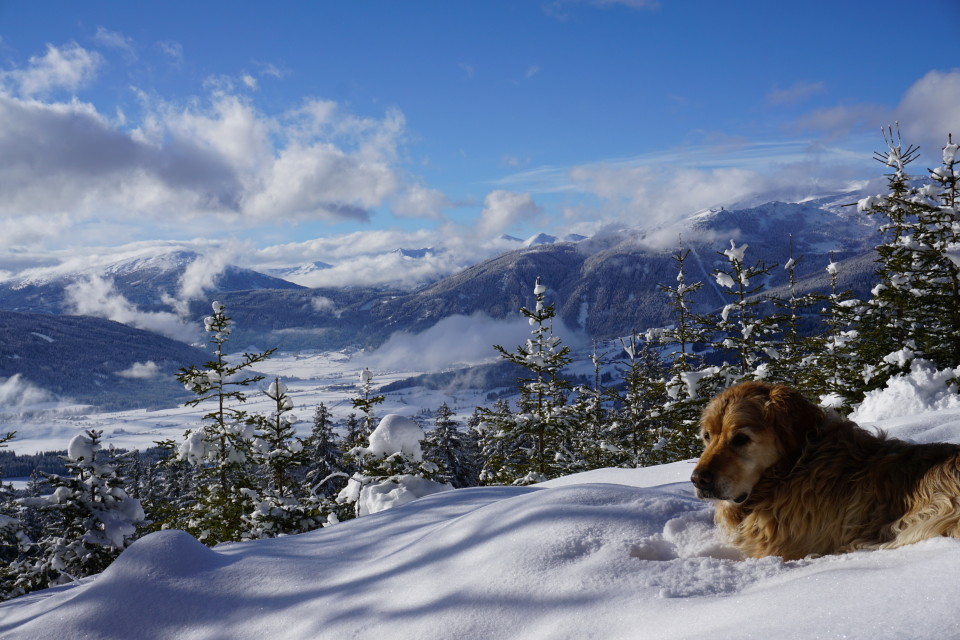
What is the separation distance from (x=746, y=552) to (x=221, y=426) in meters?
13.9

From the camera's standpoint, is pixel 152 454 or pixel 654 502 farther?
pixel 152 454

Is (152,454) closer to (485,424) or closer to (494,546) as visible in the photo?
(485,424)

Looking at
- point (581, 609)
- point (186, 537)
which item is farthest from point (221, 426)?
point (581, 609)

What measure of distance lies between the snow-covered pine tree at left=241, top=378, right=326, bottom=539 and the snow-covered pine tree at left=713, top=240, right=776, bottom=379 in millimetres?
11011

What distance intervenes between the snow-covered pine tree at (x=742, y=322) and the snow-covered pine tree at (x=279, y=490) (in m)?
11.0

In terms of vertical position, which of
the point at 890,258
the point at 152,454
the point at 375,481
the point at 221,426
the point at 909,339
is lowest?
the point at 152,454

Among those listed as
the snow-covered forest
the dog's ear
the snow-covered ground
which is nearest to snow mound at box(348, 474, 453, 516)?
the snow-covered forest

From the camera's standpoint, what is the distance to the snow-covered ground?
1.86 metres

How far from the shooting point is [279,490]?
1366cm

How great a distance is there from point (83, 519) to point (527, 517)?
614 inches

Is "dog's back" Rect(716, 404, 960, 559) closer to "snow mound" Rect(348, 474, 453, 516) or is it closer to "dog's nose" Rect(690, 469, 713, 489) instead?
"dog's nose" Rect(690, 469, 713, 489)

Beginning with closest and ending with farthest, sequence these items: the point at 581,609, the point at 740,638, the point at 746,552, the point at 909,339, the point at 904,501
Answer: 1. the point at 740,638
2. the point at 581,609
3. the point at 904,501
4. the point at 746,552
5. the point at 909,339

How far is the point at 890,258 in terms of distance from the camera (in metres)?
11.4

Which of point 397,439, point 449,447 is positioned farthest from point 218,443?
point 449,447
